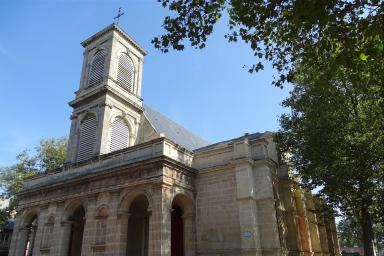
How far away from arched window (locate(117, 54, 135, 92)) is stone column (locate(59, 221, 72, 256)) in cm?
996

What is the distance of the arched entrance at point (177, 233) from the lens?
1755cm

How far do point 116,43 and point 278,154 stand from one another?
1391cm

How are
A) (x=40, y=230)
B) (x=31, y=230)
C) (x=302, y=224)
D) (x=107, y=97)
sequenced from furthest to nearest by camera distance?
(x=31, y=230)
(x=107, y=97)
(x=302, y=224)
(x=40, y=230)

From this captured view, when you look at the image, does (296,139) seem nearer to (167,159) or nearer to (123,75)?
(167,159)

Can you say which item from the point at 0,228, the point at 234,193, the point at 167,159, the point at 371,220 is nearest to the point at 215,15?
the point at 167,159

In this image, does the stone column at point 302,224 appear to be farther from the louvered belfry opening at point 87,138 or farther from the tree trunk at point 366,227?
the louvered belfry opening at point 87,138

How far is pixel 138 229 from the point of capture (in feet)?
60.5

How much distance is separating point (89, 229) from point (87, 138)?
6608mm

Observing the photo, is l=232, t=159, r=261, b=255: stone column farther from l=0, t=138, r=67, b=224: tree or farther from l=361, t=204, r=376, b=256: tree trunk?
l=0, t=138, r=67, b=224: tree

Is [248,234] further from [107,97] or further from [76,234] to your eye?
[107,97]

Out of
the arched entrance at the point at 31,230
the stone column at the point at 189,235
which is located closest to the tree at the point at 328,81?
the stone column at the point at 189,235

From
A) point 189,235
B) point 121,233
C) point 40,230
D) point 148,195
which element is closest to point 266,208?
point 189,235

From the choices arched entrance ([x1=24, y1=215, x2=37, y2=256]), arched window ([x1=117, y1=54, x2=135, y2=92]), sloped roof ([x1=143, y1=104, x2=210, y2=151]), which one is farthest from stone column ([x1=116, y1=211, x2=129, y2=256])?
arched window ([x1=117, y1=54, x2=135, y2=92])

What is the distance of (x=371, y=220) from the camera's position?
689 inches
